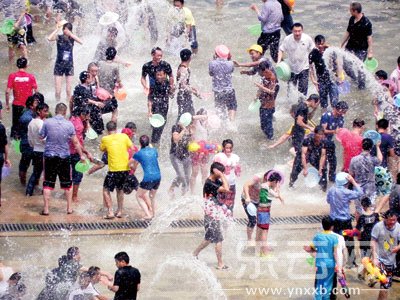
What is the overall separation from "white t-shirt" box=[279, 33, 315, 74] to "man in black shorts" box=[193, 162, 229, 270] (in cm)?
443

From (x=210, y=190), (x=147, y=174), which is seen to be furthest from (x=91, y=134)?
(x=210, y=190)

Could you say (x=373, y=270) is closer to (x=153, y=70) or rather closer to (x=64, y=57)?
(x=153, y=70)

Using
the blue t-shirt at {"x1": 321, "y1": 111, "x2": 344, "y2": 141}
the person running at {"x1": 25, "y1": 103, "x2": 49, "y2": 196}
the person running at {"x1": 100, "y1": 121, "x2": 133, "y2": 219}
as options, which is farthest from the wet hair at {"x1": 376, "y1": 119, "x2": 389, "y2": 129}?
the person running at {"x1": 25, "y1": 103, "x2": 49, "y2": 196}

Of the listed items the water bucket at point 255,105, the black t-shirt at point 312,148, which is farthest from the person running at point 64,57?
the black t-shirt at point 312,148

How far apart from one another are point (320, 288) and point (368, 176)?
2.39 meters

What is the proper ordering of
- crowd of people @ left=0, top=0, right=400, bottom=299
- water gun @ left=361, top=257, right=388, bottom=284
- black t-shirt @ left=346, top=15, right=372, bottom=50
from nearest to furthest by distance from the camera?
water gun @ left=361, top=257, right=388, bottom=284 < crowd of people @ left=0, top=0, right=400, bottom=299 < black t-shirt @ left=346, top=15, right=372, bottom=50

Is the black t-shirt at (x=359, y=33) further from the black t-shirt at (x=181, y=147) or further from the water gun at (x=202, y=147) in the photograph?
the black t-shirt at (x=181, y=147)

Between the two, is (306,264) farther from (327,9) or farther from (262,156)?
(327,9)

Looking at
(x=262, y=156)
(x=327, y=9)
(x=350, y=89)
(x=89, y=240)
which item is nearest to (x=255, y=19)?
(x=327, y=9)

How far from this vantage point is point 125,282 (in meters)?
11.5

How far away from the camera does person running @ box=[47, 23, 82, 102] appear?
1741 centimetres

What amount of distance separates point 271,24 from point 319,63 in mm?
1946

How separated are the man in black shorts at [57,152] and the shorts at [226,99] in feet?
10.5

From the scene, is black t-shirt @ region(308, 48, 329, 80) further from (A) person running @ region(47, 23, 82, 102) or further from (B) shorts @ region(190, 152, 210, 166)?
(A) person running @ region(47, 23, 82, 102)
